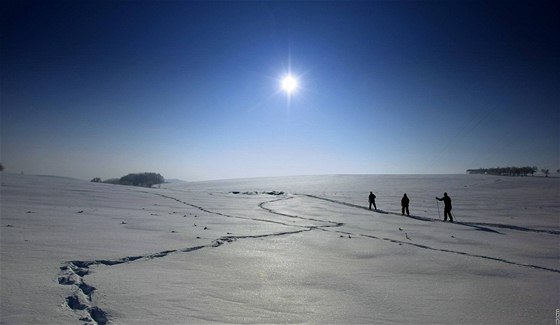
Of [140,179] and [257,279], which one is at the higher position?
[140,179]

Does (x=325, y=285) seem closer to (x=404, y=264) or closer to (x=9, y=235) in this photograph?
(x=404, y=264)

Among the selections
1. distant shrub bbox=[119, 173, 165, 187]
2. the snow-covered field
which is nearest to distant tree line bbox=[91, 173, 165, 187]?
distant shrub bbox=[119, 173, 165, 187]

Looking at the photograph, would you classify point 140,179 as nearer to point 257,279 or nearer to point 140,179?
point 140,179

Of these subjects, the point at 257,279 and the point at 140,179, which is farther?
the point at 140,179

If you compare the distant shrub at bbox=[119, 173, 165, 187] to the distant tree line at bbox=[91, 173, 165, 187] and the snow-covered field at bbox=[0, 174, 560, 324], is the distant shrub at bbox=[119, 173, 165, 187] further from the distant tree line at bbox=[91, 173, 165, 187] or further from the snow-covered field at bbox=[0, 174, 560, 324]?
the snow-covered field at bbox=[0, 174, 560, 324]

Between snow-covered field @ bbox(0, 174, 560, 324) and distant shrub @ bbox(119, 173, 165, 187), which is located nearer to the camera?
snow-covered field @ bbox(0, 174, 560, 324)

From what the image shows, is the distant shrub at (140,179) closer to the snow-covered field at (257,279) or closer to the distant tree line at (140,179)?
the distant tree line at (140,179)

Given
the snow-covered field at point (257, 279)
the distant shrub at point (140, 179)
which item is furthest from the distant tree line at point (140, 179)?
the snow-covered field at point (257, 279)

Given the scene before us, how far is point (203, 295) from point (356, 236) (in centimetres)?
601

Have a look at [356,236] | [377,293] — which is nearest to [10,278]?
[377,293]

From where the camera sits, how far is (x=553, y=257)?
23.0ft

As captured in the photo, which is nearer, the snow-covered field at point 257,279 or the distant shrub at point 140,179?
the snow-covered field at point 257,279

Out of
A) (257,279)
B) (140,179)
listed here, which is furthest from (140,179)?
(257,279)

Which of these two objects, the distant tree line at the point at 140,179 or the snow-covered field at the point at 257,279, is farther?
the distant tree line at the point at 140,179
